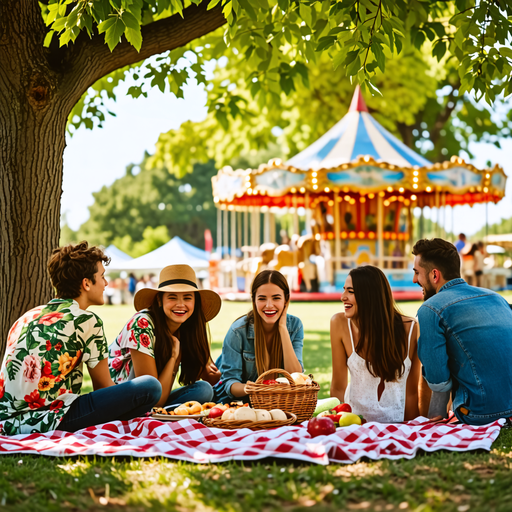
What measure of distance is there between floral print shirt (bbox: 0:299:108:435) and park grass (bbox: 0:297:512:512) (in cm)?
46

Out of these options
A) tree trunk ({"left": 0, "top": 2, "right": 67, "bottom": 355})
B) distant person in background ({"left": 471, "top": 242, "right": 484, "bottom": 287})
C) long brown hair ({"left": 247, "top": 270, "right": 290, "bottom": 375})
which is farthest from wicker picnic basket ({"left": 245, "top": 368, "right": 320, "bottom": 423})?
distant person in background ({"left": 471, "top": 242, "right": 484, "bottom": 287})

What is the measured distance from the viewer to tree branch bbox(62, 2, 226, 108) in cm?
594

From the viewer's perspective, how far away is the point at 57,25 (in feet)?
15.8

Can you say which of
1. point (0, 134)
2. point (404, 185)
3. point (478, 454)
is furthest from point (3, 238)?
point (404, 185)

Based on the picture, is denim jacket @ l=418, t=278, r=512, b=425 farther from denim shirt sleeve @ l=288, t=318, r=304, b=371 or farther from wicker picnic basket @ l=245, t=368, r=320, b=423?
denim shirt sleeve @ l=288, t=318, r=304, b=371

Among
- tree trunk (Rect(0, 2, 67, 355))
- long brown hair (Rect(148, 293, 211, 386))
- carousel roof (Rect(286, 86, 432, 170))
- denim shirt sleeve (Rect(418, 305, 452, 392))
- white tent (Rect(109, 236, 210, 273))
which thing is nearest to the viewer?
denim shirt sleeve (Rect(418, 305, 452, 392))

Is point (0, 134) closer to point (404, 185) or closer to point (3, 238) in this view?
point (3, 238)

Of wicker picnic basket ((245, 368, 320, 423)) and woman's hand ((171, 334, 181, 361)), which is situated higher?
woman's hand ((171, 334, 181, 361))

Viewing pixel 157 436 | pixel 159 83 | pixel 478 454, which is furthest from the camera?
pixel 159 83

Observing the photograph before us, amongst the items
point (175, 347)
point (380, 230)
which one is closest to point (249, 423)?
point (175, 347)

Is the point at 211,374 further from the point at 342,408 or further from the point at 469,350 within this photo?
the point at 469,350

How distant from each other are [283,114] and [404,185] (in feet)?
18.5

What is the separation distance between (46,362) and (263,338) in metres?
1.77

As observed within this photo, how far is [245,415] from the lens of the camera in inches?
177
